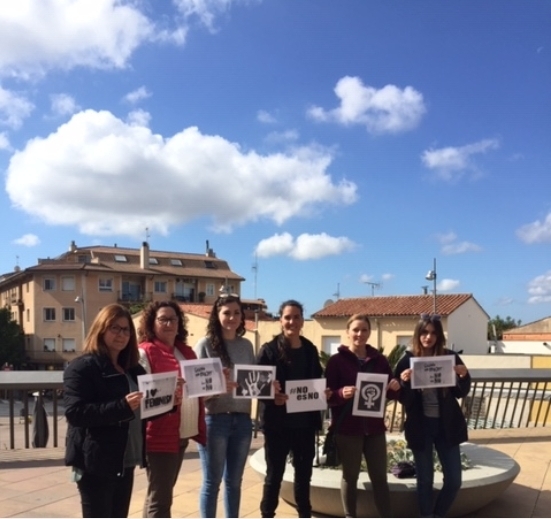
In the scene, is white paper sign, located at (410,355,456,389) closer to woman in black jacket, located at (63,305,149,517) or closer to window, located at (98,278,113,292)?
woman in black jacket, located at (63,305,149,517)

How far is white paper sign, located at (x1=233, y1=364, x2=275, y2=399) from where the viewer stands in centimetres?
433

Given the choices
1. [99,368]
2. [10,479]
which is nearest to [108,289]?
[10,479]

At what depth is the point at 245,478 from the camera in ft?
21.9

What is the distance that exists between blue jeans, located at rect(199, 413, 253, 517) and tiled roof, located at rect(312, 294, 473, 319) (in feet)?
95.8

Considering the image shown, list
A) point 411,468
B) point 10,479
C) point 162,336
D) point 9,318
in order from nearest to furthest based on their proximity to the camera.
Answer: point 162,336
point 411,468
point 10,479
point 9,318

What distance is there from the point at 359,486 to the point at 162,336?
2.16 metres

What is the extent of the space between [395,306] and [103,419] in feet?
106

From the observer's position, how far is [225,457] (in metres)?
4.38

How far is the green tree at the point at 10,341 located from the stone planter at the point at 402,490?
52.5 metres

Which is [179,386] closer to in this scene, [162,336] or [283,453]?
[162,336]

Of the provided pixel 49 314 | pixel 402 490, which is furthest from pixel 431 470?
pixel 49 314

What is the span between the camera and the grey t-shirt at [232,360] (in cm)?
440

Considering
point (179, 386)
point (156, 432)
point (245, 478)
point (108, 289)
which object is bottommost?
point (245, 478)

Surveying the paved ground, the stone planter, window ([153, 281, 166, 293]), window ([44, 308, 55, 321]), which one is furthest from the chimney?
the stone planter
